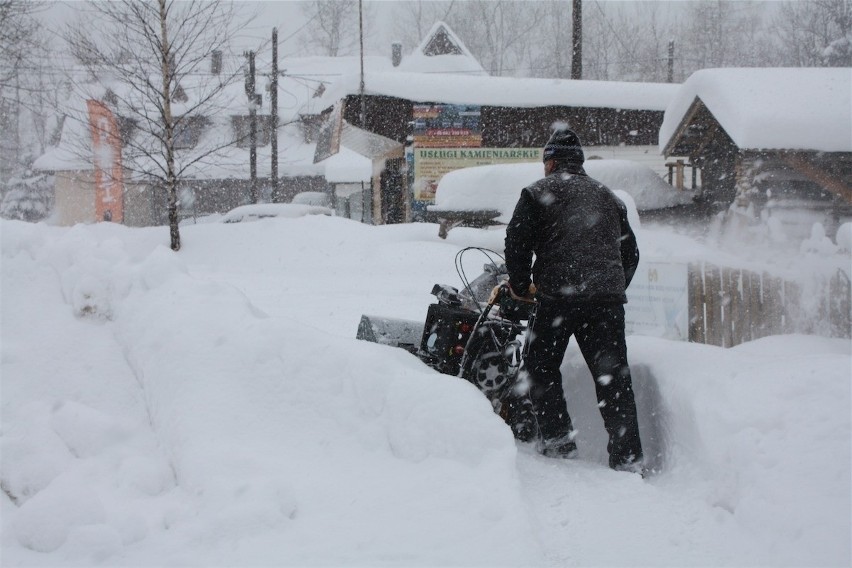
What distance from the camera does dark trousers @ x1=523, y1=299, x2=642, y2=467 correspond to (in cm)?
416

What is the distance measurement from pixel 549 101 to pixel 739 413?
20.3 m

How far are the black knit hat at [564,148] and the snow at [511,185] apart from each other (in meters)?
9.40

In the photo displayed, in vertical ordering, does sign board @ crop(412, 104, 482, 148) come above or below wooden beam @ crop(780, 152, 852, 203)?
above

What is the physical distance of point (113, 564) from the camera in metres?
2.73

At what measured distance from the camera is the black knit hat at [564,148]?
4.36 meters

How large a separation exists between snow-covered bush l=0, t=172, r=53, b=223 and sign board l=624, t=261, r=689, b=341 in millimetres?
43922

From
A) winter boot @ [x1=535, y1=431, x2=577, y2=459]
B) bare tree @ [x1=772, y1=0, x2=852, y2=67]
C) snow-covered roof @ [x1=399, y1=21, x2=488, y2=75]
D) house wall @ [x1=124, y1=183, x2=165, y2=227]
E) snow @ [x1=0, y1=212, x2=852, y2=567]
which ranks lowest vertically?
winter boot @ [x1=535, y1=431, x2=577, y2=459]

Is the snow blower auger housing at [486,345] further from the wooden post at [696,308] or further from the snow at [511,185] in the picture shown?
the snow at [511,185]

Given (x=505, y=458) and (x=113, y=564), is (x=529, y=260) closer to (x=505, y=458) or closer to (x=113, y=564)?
(x=505, y=458)

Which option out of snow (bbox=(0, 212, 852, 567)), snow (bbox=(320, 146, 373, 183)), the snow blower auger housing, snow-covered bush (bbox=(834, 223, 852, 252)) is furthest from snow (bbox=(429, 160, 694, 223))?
snow (bbox=(320, 146, 373, 183))

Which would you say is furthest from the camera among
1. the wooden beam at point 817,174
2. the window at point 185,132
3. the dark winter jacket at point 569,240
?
the window at point 185,132

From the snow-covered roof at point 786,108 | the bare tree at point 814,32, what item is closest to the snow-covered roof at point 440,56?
the bare tree at point 814,32

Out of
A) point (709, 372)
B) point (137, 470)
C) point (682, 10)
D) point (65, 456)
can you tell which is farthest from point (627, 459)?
point (682, 10)

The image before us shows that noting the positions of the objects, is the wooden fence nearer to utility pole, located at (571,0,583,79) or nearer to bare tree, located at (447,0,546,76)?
utility pole, located at (571,0,583,79)
